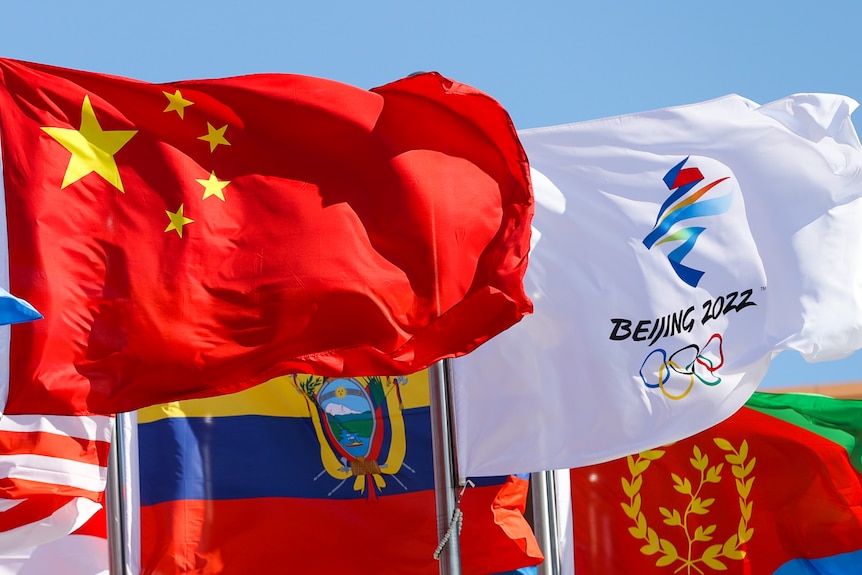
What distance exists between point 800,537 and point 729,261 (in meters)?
5.63

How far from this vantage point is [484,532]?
52.3 ft

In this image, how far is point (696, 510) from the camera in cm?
1858

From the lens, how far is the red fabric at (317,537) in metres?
15.8

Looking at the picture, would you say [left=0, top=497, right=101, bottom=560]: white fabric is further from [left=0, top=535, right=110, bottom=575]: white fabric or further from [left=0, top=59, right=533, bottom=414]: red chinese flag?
[left=0, top=59, right=533, bottom=414]: red chinese flag

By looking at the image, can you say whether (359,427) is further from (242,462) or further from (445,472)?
(445,472)

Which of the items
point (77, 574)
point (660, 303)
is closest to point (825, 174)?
point (660, 303)

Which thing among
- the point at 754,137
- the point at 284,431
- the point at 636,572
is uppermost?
the point at 754,137

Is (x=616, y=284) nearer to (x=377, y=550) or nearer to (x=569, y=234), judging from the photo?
(x=569, y=234)

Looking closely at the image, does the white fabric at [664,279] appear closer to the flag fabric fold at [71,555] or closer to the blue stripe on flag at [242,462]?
the blue stripe on flag at [242,462]

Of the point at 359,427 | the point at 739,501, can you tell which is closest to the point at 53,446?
the point at 359,427

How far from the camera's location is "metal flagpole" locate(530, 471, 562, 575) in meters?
14.3

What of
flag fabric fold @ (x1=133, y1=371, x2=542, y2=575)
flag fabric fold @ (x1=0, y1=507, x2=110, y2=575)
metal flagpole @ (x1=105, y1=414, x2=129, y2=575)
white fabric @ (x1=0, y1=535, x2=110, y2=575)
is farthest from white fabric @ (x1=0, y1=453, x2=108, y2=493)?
metal flagpole @ (x1=105, y1=414, x2=129, y2=575)

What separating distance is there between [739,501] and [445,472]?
6.93 metres

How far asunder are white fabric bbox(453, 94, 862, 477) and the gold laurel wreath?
512 centimetres
